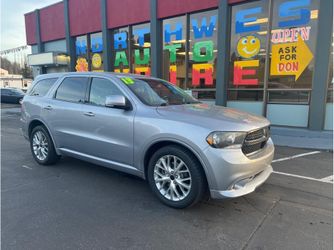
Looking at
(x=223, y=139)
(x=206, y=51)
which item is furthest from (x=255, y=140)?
(x=206, y=51)

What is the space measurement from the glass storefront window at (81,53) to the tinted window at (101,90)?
40.7 ft

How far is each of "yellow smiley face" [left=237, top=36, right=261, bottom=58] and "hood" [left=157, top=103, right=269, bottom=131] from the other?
6.74 m

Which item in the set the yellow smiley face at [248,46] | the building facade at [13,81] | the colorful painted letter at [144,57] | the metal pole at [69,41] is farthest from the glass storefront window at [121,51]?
the building facade at [13,81]

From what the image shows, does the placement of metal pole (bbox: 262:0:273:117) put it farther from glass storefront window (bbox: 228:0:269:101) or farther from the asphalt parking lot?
the asphalt parking lot

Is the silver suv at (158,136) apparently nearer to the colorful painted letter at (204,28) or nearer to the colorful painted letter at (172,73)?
the colorful painted letter at (204,28)

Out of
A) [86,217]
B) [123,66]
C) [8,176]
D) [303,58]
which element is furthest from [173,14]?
[86,217]

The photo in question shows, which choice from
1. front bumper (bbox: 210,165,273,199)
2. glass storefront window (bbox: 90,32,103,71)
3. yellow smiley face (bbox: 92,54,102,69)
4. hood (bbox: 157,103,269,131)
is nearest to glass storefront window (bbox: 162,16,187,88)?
glass storefront window (bbox: 90,32,103,71)

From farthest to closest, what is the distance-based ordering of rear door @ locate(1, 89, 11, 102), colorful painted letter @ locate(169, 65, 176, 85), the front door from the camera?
rear door @ locate(1, 89, 11, 102) → colorful painted letter @ locate(169, 65, 176, 85) → the front door

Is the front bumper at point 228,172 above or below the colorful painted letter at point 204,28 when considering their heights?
below

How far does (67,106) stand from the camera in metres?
4.70

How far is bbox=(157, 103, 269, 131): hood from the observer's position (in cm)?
321

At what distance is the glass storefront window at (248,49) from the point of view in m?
9.48

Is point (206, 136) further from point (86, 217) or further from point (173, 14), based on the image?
point (173, 14)

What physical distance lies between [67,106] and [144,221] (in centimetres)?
262
